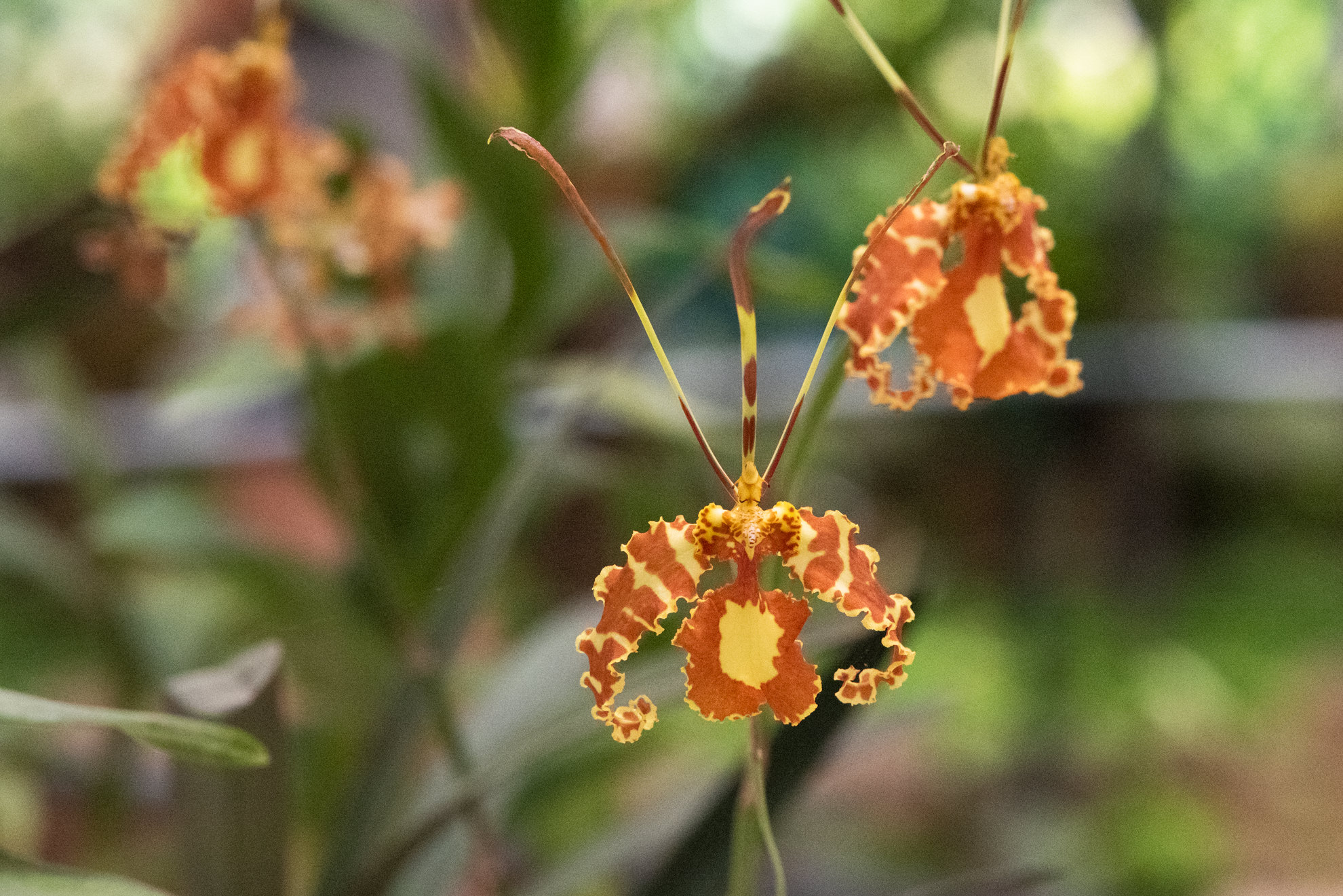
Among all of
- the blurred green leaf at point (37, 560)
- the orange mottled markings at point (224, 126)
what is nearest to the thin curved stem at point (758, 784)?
the orange mottled markings at point (224, 126)

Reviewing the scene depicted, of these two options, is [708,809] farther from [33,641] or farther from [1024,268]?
[33,641]

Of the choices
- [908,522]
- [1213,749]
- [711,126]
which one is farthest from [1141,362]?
[711,126]

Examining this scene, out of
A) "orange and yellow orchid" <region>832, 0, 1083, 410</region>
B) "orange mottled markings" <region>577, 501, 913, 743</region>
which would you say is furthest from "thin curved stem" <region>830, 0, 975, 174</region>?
"orange mottled markings" <region>577, 501, 913, 743</region>

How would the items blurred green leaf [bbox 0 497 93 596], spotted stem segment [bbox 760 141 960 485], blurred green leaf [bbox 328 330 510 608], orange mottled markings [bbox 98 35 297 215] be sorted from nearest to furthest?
spotted stem segment [bbox 760 141 960 485], orange mottled markings [bbox 98 35 297 215], blurred green leaf [bbox 328 330 510 608], blurred green leaf [bbox 0 497 93 596]

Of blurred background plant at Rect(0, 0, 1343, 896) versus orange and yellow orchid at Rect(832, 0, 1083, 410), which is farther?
blurred background plant at Rect(0, 0, 1343, 896)

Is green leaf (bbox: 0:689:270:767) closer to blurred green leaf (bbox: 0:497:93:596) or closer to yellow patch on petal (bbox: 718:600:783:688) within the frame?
yellow patch on petal (bbox: 718:600:783:688)

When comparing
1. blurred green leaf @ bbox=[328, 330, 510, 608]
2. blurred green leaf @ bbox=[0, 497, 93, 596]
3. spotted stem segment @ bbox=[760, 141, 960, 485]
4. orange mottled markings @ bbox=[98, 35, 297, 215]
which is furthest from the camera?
blurred green leaf @ bbox=[0, 497, 93, 596]

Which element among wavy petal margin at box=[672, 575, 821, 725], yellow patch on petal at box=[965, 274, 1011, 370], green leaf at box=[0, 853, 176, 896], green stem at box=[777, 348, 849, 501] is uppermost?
yellow patch on petal at box=[965, 274, 1011, 370]

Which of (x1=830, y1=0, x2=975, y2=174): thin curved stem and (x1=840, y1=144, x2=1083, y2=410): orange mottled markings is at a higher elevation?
(x1=830, y1=0, x2=975, y2=174): thin curved stem
